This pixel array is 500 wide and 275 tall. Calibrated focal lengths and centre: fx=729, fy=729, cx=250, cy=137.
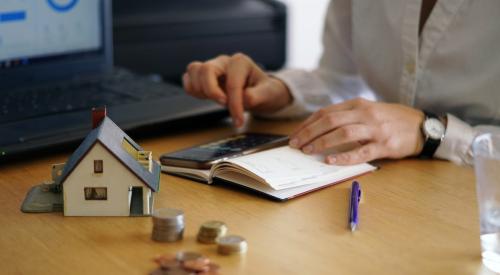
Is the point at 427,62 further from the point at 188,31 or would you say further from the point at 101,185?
the point at 188,31

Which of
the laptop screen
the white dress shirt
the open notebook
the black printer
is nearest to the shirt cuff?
the white dress shirt

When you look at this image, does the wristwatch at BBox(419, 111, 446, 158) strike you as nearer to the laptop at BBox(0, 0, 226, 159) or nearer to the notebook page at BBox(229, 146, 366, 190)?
the notebook page at BBox(229, 146, 366, 190)

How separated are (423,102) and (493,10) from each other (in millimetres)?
203

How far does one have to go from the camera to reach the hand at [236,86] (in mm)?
1247

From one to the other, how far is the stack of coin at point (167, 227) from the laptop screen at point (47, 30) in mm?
618

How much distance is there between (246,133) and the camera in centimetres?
121

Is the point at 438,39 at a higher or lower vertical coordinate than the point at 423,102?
higher

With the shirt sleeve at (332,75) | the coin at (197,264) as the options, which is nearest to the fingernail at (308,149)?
the shirt sleeve at (332,75)

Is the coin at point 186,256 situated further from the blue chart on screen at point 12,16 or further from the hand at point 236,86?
the blue chart on screen at point 12,16

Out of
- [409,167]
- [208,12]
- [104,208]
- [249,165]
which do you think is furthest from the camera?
[208,12]

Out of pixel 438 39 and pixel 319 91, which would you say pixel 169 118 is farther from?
pixel 438 39

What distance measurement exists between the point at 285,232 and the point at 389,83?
0.58 meters

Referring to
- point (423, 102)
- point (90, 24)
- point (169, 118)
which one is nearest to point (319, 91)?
point (423, 102)

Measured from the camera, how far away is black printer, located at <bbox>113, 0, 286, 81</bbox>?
1.89m
